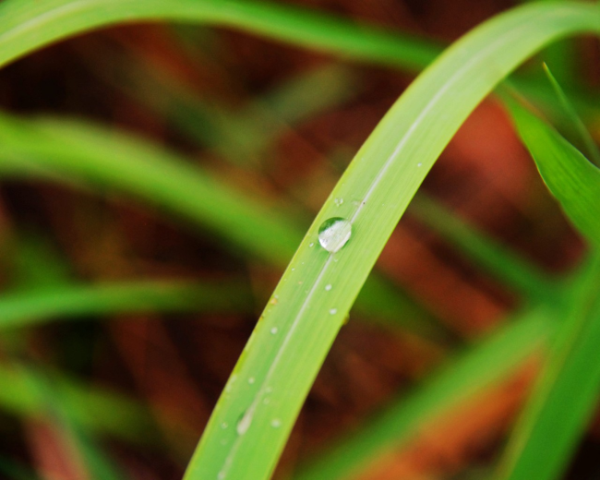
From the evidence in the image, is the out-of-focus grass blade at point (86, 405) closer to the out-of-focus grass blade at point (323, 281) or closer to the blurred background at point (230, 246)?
the blurred background at point (230, 246)

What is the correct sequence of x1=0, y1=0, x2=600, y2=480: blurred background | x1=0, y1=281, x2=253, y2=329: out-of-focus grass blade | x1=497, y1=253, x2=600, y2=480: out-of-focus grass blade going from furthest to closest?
1. x1=0, y1=0, x2=600, y2=480: blurred background
2. x1=0, y1=281, x2=253, y2=329: out-of-focus grass blade
3. x1=497, y1=253, x2=600, y2=480: out-of-focus grass blade

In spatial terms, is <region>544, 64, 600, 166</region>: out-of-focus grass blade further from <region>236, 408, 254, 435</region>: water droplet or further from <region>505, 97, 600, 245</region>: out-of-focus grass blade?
<region>236, 408, 254, 435</region>: water droplet

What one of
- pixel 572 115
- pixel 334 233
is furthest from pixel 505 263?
pixel 334 233

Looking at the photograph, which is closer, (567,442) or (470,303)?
(567,442)

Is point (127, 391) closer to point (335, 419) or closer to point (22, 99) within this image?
point (335, 419)

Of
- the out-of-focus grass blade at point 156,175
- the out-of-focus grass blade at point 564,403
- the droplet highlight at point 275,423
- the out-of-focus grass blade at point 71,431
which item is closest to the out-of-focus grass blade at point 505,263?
the out-of-focus grass blade at point 156,175

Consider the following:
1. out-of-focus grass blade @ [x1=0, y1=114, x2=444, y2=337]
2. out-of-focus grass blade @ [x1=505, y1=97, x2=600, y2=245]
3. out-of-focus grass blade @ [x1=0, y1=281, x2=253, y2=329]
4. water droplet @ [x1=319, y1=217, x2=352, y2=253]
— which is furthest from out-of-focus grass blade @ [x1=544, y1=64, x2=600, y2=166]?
out-of-focus grass blade @ [x1=0, y1=281, x2=253, y2=329]

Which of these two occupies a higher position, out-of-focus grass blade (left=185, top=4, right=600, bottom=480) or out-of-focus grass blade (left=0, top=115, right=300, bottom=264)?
out-of-focus grass blade (left=0, top=115, right=300, bottom=264)

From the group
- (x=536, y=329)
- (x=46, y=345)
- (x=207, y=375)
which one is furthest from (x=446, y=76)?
(x=46, y=345)
